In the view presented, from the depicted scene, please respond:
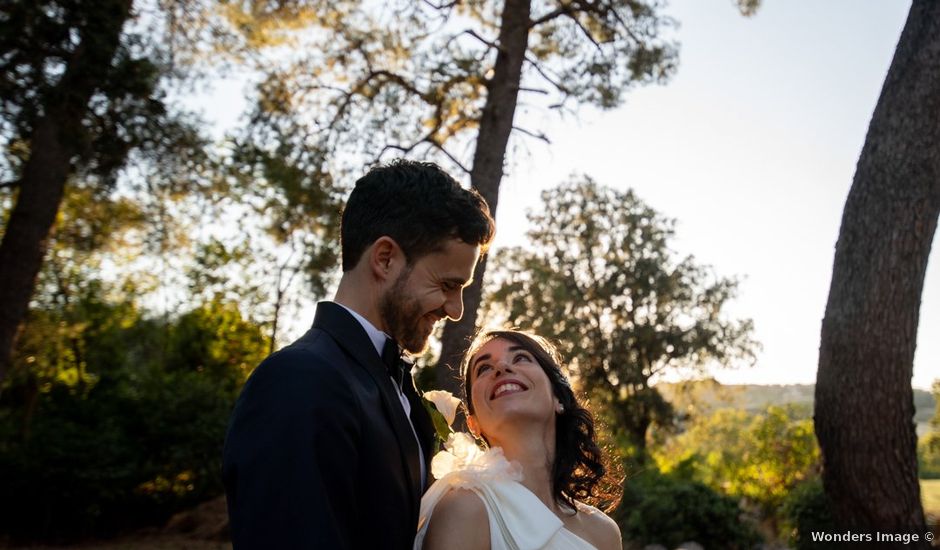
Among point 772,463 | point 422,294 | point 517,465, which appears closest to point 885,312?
point 517,465

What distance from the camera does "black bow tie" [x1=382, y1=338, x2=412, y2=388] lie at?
1922mm

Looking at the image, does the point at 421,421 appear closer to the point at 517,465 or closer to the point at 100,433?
the point at 517,465

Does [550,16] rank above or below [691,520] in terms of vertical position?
above

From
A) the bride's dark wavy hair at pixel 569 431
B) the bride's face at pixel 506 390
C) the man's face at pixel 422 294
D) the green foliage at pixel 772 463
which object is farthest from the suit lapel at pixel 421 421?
the green foliage at pixel 772 463

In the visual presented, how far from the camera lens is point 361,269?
1991 millimetres

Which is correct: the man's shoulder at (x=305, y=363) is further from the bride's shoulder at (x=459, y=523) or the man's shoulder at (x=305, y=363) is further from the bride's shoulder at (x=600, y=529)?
the bride's shoulder at (x=600, y=529)

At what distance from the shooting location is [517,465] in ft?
9.66

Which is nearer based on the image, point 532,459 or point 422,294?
point 422,294

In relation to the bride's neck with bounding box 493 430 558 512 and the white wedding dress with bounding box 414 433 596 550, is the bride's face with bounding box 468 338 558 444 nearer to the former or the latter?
the bride's neck with bounding box 493 430 558 512

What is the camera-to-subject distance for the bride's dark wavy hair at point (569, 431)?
3.17 meters

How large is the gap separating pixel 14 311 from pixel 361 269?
7.05 metres

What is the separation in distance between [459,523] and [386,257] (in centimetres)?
104

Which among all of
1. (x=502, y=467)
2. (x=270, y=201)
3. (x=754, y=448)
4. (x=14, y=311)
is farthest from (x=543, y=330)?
(x=502, y=467)

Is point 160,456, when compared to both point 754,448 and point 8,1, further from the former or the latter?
point 754,448
